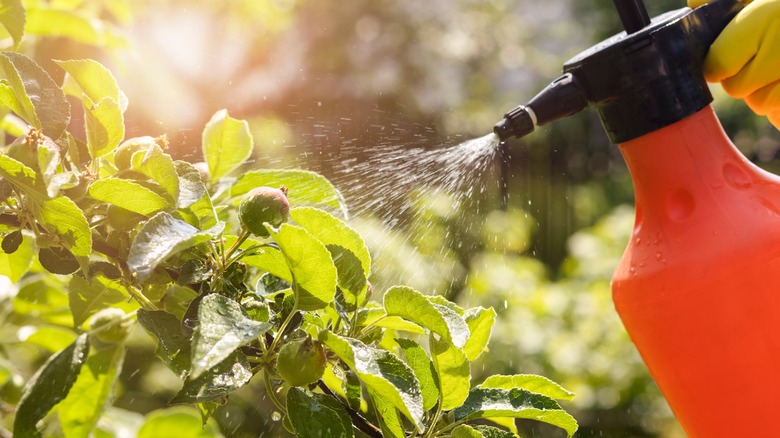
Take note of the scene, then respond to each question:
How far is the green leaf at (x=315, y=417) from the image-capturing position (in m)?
0.44

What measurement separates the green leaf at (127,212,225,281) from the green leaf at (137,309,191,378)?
70 mm

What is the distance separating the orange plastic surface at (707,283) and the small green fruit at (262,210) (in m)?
0.31

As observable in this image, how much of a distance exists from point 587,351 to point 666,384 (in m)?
1.34

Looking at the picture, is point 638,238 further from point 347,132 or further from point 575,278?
point 347,132

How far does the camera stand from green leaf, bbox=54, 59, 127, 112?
0.54m

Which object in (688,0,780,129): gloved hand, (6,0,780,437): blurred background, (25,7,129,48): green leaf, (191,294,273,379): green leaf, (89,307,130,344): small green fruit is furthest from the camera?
(6,0,780,437): blurred background

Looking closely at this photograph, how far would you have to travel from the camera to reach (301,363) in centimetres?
43

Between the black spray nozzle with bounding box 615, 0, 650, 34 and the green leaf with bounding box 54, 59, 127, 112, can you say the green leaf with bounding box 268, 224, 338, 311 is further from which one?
the black spray nozzle with bounding box 615, 0, 650, 34

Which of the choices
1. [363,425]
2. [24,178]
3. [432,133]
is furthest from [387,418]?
[432,133]

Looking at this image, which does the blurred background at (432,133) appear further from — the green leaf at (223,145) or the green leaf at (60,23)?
the green leaf at (223,145)

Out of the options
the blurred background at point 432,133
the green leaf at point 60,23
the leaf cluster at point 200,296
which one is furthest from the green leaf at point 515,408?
the green leaf at point 60,23

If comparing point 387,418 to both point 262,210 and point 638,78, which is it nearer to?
point 262,210

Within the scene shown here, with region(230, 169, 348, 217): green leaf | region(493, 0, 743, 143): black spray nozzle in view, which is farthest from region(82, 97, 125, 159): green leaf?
region(493, 0, 743, 143): black spray nozzle

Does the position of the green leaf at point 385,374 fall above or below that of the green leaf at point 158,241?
below
